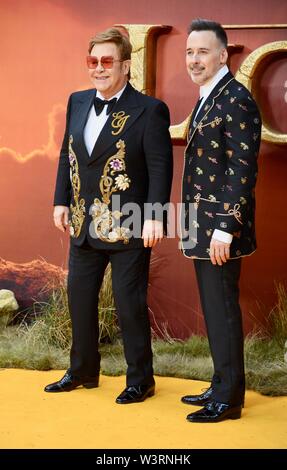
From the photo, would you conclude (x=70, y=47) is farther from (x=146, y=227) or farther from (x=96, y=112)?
(x=146, y=227)

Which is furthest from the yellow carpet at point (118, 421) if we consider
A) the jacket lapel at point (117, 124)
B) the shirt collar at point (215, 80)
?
the shirt collar at point (215, 80)

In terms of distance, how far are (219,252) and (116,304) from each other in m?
0.67

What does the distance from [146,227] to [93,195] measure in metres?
0.32

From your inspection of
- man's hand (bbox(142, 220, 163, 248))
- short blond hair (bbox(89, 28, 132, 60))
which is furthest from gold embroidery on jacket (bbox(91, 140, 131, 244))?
short blond hair (bbox(89, 28, 132, 60))

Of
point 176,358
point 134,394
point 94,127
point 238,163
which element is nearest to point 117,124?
point 94,127

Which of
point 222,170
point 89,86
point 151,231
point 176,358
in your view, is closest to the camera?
point 222,170

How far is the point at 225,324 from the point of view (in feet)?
12.5

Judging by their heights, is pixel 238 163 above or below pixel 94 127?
below

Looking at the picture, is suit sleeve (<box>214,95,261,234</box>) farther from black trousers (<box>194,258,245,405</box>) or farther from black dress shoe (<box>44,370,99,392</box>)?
black dress shoe (<box>44,370,99,392</box>)

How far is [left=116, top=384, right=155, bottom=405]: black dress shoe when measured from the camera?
4027mm

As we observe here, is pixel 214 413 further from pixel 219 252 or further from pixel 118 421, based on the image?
pixel 219 252

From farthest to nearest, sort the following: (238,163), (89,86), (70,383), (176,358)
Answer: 1. (89,86)
2. (176,358)
3. (70,383)
4. (238,163)

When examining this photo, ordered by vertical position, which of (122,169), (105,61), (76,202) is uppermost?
(105,61)

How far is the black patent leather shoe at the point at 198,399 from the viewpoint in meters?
4.03
